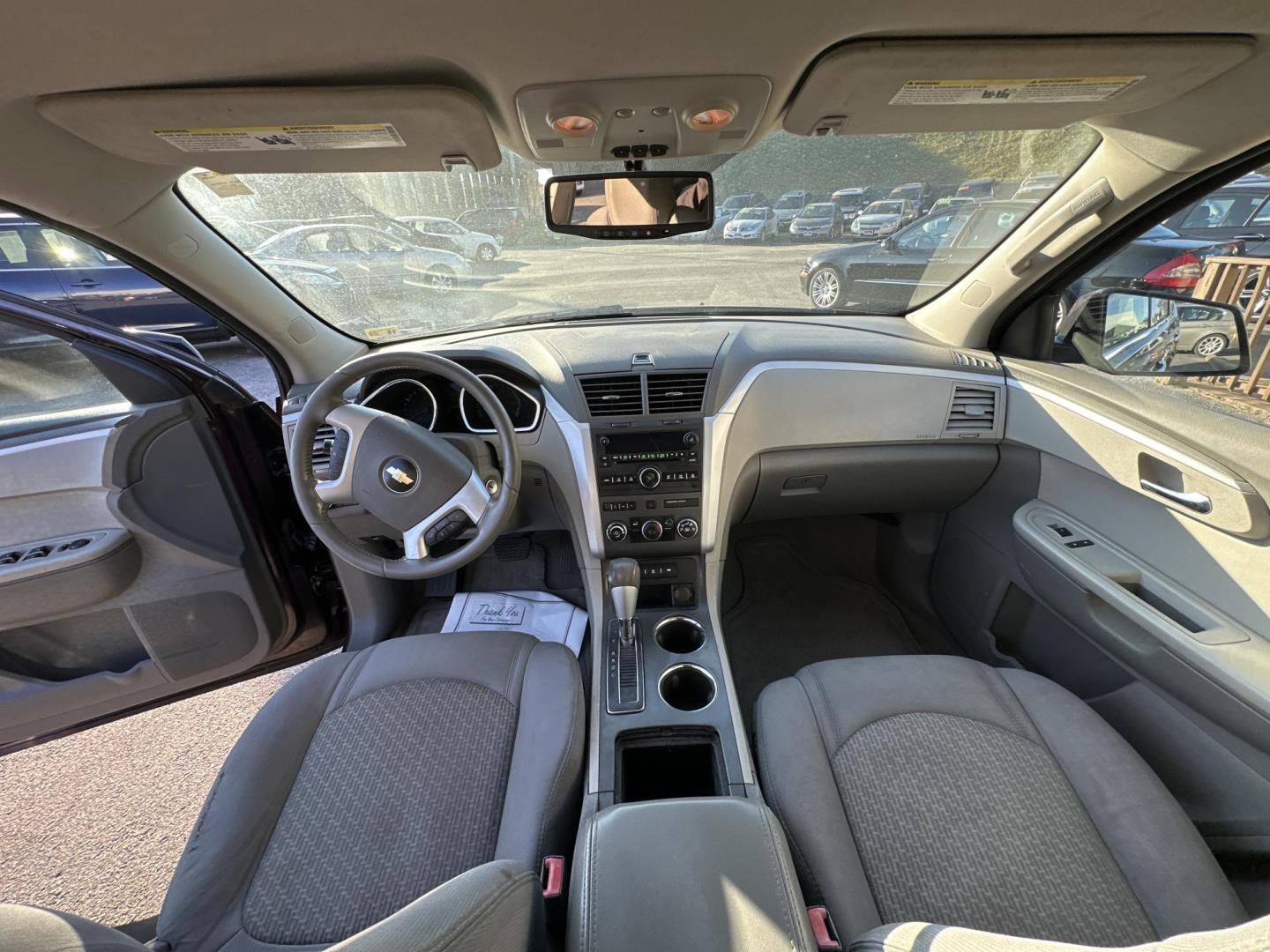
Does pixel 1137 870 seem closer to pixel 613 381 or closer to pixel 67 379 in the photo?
pixel 613 381

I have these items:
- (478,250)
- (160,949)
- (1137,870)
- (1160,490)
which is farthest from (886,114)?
(160,949)

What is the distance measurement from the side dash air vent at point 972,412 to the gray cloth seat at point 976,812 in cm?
93

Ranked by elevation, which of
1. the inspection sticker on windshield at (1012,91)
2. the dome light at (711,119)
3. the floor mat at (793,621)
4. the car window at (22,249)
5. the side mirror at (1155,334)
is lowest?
the floor mat at (793,621)

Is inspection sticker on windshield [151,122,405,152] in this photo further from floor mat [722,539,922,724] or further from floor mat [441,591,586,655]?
floor mat [722,539,922,724]

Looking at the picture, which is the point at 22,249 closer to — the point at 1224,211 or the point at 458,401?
the point at 458,401

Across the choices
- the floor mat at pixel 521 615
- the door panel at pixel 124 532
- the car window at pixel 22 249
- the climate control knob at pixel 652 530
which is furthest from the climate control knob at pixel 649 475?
the car window at pixel 22 249

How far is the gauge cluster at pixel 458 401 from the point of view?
6.81 feet

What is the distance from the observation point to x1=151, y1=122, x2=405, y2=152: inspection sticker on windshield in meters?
1.16

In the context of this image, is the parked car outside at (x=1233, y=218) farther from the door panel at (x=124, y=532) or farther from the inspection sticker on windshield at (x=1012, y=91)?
the door panel at (x=124, y=532)

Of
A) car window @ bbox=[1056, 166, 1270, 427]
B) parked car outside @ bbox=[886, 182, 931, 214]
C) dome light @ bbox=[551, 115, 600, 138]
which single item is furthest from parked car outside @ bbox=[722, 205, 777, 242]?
car window @ bbox=[1056, 166, 1270, 427]

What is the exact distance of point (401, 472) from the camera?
1.59 meters

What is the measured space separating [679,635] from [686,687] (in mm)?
223

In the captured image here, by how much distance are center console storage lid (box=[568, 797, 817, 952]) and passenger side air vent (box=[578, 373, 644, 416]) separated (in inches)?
48.3

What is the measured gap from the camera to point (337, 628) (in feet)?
8.11
